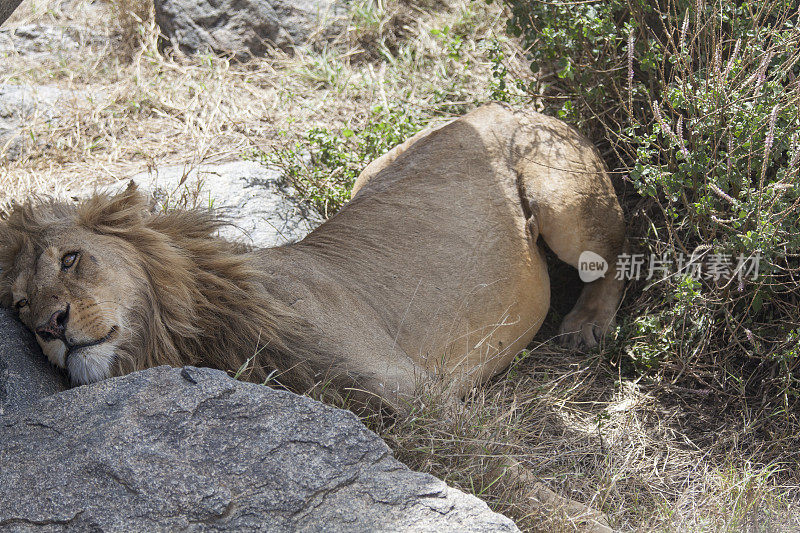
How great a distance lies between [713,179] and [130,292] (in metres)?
2.69

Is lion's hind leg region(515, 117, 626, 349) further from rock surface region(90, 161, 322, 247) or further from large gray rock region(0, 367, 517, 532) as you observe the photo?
large gray rock region(0, 367, 517, 532)

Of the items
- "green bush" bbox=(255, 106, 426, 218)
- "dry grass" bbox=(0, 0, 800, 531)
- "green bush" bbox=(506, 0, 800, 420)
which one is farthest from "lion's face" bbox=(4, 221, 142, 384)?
"green bush" bbox=(506, 0, 800, 420)

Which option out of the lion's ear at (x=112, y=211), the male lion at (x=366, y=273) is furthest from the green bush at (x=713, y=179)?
the lion's ear at (x=112, y=211)

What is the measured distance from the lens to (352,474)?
2561 millimetres

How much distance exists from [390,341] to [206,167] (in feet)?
8.14

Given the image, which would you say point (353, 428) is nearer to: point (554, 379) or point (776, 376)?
point (554, 379)

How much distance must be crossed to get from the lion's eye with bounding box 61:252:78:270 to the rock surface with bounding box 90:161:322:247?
1668 mm

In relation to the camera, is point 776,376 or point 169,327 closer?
point 169,327

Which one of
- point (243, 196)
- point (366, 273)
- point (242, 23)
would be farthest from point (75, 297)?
point (242, 23)

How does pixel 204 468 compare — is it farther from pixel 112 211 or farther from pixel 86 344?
pixel 112 211

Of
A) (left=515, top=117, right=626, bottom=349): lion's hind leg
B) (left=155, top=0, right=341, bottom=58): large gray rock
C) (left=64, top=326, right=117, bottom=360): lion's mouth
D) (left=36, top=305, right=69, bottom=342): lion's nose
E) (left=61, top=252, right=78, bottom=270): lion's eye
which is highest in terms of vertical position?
(left=155, top=0, right=341, bottom=58): large gray rock

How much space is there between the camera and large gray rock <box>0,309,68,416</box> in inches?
117

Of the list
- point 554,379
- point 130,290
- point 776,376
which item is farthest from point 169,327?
point 776,376

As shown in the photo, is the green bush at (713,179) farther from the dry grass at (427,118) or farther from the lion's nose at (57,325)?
the lion's nose at (57,325)
